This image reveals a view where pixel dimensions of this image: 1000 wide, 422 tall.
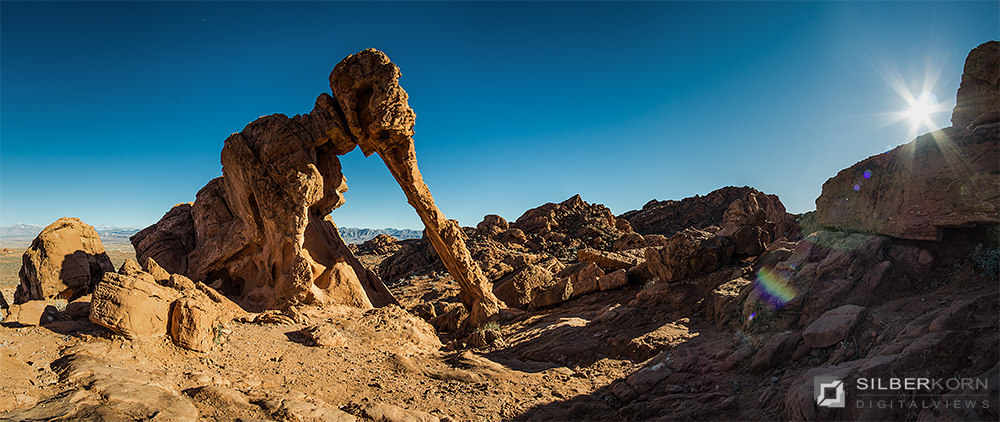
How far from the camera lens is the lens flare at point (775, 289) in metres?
9.59

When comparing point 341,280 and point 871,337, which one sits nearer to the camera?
point 871,337

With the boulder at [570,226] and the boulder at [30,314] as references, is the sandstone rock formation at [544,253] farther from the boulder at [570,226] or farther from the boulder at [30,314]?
the boulder at [30,314]

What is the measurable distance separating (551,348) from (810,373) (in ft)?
21.8

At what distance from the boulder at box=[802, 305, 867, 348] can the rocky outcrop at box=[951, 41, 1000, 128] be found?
5758mm

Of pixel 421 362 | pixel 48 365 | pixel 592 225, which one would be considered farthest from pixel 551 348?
pixel 592 225

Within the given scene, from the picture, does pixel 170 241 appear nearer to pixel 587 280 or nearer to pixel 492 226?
pixel 587 280

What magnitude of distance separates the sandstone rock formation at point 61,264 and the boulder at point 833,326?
20.2 meters

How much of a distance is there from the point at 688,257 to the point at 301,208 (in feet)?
45.0

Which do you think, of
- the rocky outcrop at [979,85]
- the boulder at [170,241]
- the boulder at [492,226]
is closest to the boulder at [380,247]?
the boulder at [492,226]

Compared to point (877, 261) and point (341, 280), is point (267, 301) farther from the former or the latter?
point (877, 261)

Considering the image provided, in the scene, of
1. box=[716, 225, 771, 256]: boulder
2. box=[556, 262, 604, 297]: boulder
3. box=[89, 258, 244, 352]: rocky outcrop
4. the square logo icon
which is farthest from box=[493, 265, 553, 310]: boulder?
the square logo icon

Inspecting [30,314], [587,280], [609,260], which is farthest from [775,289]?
[30,314]

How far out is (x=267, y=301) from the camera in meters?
14.7

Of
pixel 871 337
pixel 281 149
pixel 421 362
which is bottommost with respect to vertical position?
pixel 421 362
